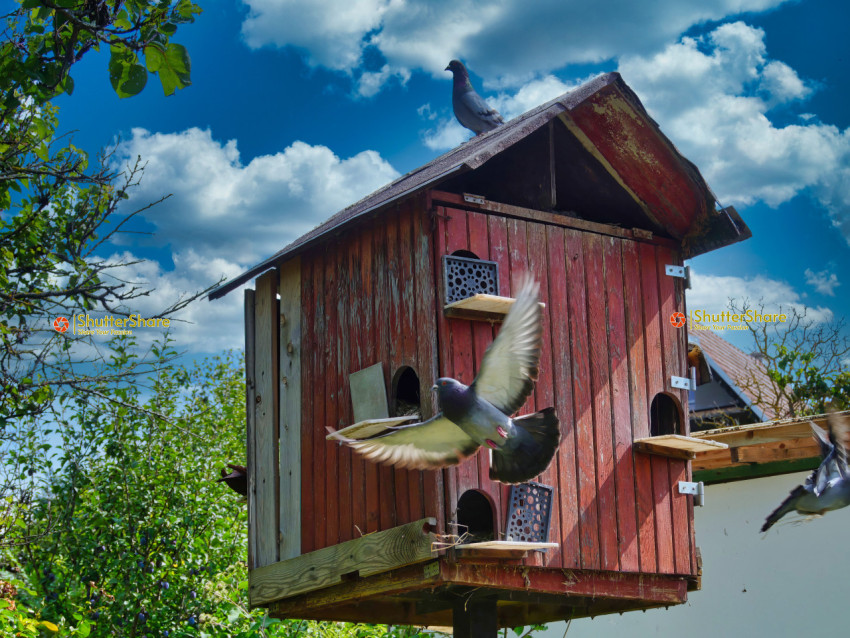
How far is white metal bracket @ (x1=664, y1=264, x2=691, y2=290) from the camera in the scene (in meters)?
6.33

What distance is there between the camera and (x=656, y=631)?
27.1 ft

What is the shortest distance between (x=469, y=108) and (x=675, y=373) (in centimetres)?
307

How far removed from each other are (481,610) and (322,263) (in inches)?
94.7

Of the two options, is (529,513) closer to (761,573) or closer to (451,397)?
(451,397)

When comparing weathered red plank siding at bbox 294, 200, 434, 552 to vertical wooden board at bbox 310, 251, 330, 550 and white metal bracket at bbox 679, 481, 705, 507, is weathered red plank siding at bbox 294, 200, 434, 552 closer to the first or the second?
vertical wooden board at bbox 310, 251, 330, 550

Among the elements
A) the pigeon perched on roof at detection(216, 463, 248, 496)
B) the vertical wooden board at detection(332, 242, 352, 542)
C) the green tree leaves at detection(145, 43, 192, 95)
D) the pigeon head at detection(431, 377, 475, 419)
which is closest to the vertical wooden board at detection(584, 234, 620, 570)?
the pigeon head at detection(431, 377, 475, 419)

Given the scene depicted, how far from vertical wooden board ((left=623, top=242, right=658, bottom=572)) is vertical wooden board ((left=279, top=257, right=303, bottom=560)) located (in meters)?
2.12

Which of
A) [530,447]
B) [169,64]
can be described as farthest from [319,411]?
[169,64]

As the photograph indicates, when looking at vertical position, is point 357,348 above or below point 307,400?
above

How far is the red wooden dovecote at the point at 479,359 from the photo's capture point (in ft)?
17.1

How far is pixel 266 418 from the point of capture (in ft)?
21.4

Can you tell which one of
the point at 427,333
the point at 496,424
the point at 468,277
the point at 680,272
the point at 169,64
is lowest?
the point at 496,424

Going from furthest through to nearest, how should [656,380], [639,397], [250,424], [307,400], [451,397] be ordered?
[250,424] → [307,400] → [656,380] → [639,397] → [451,397]

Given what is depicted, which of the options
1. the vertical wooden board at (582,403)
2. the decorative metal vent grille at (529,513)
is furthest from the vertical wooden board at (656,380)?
the decorative metal vent grille at (529,513)
